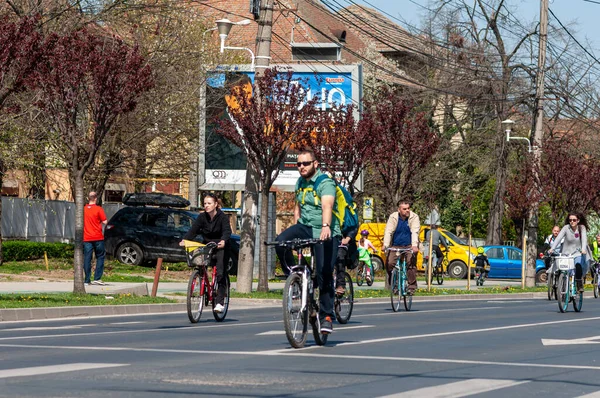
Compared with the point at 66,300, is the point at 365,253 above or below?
above

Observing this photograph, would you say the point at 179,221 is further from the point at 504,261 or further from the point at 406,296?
the point at 504,261

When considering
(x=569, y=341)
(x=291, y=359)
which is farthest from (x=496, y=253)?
(x=291, y=359)

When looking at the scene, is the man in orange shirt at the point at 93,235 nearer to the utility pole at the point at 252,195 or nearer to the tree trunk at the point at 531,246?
the utility pole at the point at 252,195

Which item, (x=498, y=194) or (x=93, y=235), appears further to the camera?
(x=498, y=194)

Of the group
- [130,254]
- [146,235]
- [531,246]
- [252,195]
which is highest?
[252,195]

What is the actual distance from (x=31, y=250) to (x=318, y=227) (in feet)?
76.0

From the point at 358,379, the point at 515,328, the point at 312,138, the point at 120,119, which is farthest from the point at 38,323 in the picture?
the point at 120,119

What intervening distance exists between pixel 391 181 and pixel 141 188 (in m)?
26.7

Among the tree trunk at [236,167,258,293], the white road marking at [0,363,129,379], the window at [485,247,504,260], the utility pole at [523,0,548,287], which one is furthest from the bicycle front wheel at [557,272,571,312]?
the window at [485,247,504,260]

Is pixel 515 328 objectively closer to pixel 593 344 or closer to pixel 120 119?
pixel 593 344

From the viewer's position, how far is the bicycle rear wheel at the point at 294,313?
36.0 feet

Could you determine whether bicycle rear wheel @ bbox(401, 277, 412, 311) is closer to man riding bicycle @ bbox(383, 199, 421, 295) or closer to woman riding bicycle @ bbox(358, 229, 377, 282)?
man riding bicycle @ bbox(383, 199, 421, 295)

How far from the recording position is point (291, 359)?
10312 mm

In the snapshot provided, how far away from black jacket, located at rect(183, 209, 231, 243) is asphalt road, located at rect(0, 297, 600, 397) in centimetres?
123
